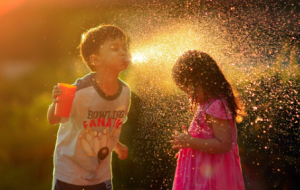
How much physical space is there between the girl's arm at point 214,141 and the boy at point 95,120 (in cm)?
54

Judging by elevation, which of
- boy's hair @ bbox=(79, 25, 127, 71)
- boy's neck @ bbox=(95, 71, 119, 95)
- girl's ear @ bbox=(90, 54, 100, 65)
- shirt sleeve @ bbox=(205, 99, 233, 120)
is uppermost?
boy's hair @ bbox=(79, 25, 127, 71)

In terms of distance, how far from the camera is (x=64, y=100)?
1.88 metres

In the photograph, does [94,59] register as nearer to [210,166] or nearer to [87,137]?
[87,137]

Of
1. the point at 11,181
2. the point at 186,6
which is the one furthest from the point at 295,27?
the point at 11,181

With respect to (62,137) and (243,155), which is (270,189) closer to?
(243,155)

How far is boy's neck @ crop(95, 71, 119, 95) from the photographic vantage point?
2146 millimetres

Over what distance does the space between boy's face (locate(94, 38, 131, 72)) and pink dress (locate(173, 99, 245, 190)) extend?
616mm

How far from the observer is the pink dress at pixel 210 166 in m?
1.80

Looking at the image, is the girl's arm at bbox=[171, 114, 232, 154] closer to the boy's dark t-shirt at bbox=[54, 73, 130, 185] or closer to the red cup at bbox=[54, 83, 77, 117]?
the boy's dark t-shirt at bbox=[54, 73, 130, 185]

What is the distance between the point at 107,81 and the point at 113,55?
0.59 feet

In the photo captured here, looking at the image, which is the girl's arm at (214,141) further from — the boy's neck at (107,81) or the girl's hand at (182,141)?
the boy's neck at (107,81)

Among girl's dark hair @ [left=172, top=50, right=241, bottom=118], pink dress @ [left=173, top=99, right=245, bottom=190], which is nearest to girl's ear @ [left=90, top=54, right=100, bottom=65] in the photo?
girl's dark hair @ [left=172, top=50, right=241, bottom=118]

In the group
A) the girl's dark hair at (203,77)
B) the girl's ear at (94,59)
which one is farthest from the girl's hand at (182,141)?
the girl's ear at (94,59)

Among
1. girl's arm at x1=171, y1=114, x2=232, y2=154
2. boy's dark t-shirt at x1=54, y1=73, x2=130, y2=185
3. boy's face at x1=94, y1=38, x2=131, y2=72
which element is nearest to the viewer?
girl's arm at x1=171, y1=114, x2=232, y2=154
